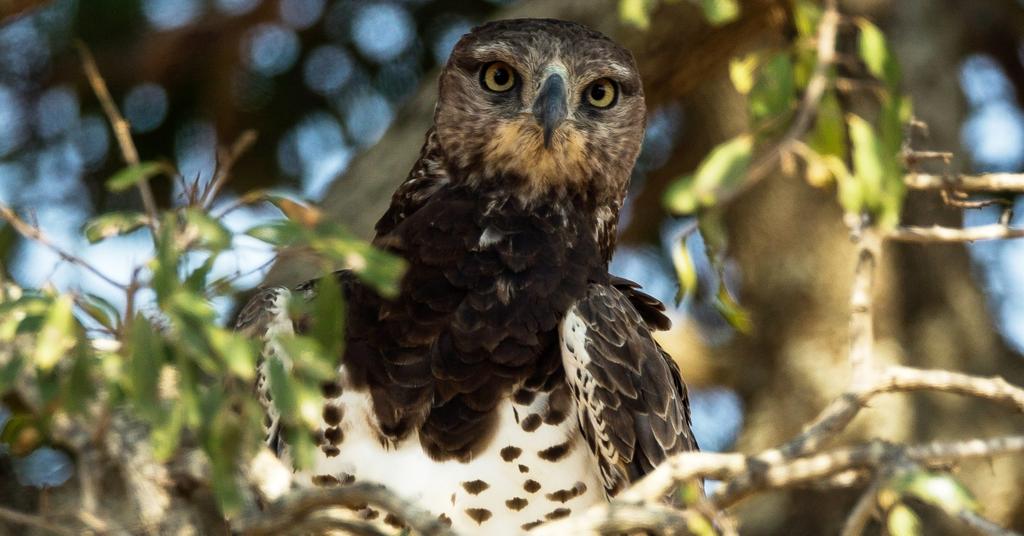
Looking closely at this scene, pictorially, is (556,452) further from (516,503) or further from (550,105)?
(550,105)

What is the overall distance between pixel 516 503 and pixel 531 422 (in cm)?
24

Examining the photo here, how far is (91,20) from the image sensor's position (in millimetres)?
6633

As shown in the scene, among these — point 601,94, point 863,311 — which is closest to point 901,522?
point 863,311

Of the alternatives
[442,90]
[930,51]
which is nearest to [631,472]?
[442,90]

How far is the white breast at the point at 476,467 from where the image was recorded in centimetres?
416

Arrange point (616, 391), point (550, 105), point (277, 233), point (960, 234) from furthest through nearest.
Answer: point (550, 105), point (616, 391), point (960, 234), point (277, 233)

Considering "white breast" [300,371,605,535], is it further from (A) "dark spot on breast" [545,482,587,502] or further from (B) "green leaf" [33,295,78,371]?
(B) "green leaf" [33,295,78,371]

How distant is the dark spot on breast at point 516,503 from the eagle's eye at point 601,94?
1417mm

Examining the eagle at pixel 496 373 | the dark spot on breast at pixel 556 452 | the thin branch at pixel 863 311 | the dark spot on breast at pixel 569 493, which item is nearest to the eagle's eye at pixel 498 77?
the eagle at pixel 496 373

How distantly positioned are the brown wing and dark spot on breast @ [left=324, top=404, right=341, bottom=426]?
67 cm

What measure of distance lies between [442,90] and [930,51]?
11.4 ft

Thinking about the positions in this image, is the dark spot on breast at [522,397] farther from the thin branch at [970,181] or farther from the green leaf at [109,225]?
the green leaf at [109,225]

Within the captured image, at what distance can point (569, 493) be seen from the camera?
424cm

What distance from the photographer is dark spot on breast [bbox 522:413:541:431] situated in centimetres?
419
